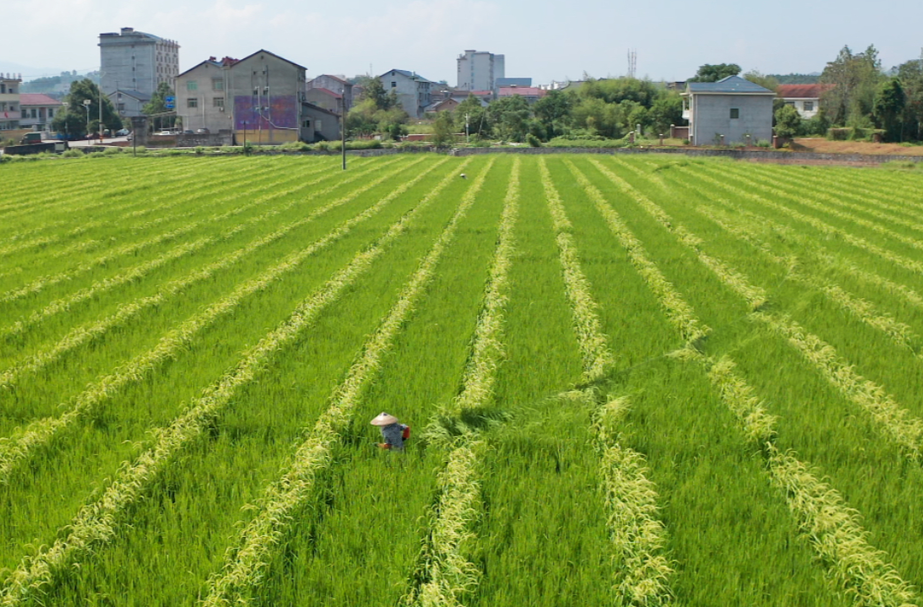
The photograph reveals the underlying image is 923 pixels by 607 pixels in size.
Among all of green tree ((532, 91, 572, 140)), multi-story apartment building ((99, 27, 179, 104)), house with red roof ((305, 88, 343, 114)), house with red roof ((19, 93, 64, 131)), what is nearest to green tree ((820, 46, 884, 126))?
green tree ((532, 91, 572, 140))

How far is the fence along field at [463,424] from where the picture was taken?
4316mm

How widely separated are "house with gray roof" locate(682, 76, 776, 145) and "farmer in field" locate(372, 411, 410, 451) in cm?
5957

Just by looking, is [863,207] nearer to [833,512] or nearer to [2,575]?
[833,512]

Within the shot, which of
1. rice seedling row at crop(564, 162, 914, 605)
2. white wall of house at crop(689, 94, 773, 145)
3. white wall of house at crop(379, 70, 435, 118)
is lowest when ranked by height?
rice seedling row at crop(564, 162, 914, 605)

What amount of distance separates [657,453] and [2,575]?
3997 mm

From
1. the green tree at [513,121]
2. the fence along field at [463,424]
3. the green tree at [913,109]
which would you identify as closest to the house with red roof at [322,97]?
the green tree at [513,121]

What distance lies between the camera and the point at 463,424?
6.27m

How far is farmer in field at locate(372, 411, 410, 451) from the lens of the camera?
567cm

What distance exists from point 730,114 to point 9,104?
3268 inches

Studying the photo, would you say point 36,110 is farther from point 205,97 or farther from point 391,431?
point 391,431

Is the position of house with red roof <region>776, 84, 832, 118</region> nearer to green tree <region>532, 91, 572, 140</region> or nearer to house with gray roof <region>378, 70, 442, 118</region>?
green tree <region>532, 91, 572, 140</region>

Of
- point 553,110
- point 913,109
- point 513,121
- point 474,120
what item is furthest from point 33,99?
point 913,109

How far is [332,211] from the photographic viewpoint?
20.0m

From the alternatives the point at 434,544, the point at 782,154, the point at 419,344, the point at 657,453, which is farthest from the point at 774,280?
the point at 782,154
